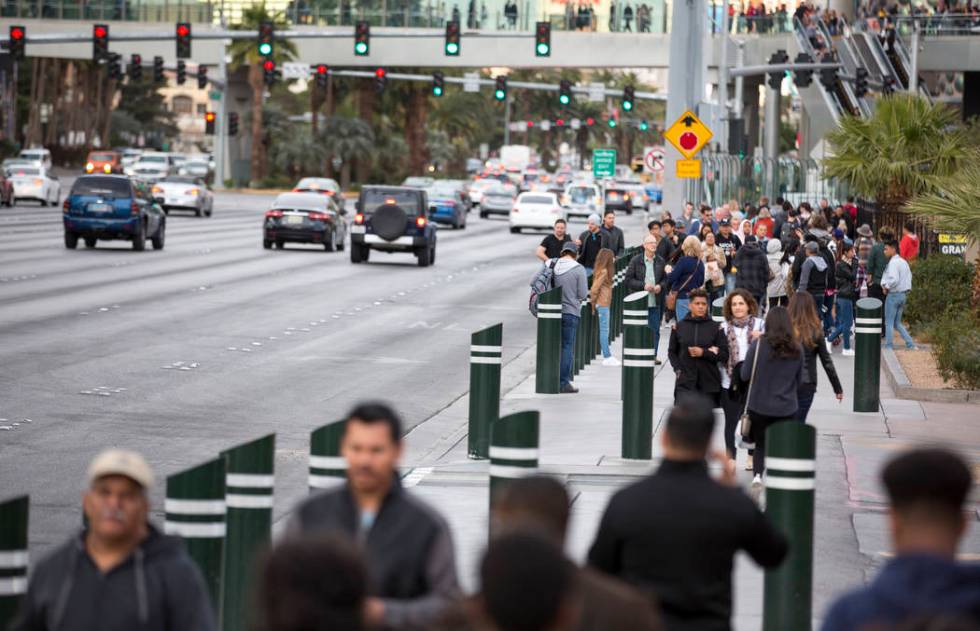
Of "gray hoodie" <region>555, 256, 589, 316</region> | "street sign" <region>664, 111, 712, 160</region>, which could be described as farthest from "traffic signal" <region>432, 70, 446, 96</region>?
"gray hoodie" <region>555, 256, 589, 316</region>

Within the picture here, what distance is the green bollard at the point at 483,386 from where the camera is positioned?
51.5ft

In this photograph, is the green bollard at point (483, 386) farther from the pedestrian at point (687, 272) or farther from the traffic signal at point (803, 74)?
the traffic signal at point (803, 74)

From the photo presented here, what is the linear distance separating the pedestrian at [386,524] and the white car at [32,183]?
6333cm

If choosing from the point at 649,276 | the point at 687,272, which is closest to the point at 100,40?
the point at 649,276

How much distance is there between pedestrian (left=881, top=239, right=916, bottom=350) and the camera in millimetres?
25141

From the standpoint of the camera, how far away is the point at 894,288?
82.9 feet

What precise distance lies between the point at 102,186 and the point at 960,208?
2404 cm

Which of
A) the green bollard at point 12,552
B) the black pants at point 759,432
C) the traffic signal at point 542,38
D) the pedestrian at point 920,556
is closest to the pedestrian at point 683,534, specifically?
the pedestrian at point 920,556

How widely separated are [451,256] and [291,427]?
3132 cm

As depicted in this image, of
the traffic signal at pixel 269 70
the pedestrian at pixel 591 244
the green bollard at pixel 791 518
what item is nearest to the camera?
the green bollard at pixel 791 518

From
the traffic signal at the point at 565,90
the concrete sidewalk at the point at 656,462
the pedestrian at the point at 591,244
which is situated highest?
the traffic signal at the point at 565,90

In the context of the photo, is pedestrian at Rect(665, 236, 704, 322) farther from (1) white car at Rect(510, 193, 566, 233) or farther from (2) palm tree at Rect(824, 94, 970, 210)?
(1) white car at Rect(510, 193, 566, 233)

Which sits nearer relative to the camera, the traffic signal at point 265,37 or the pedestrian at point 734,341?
the pedestrian at point 734,341

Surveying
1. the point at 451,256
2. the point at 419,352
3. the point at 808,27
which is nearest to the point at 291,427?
the point at 419,352
